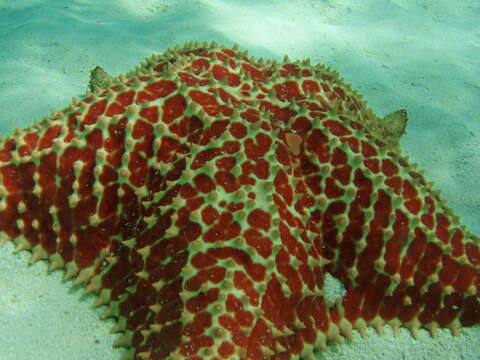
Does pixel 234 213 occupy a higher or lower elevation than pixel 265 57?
lower

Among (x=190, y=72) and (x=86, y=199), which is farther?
(x=190, y=72)

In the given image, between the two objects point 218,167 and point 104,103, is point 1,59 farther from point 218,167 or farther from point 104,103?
point 218,167

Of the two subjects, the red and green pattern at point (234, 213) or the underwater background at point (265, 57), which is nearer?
the red and green pattern at point (234, 213)

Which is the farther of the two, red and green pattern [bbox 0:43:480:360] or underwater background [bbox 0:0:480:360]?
underwater background [bbox 0:0:480:360]

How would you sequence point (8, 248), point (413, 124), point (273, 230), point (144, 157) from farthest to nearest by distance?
point (413, 124) < point (8, 248) < point (144, 157) < point (273, 230)

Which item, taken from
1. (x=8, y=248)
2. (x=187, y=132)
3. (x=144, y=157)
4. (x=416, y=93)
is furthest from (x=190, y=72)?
(x=416, y=93)
